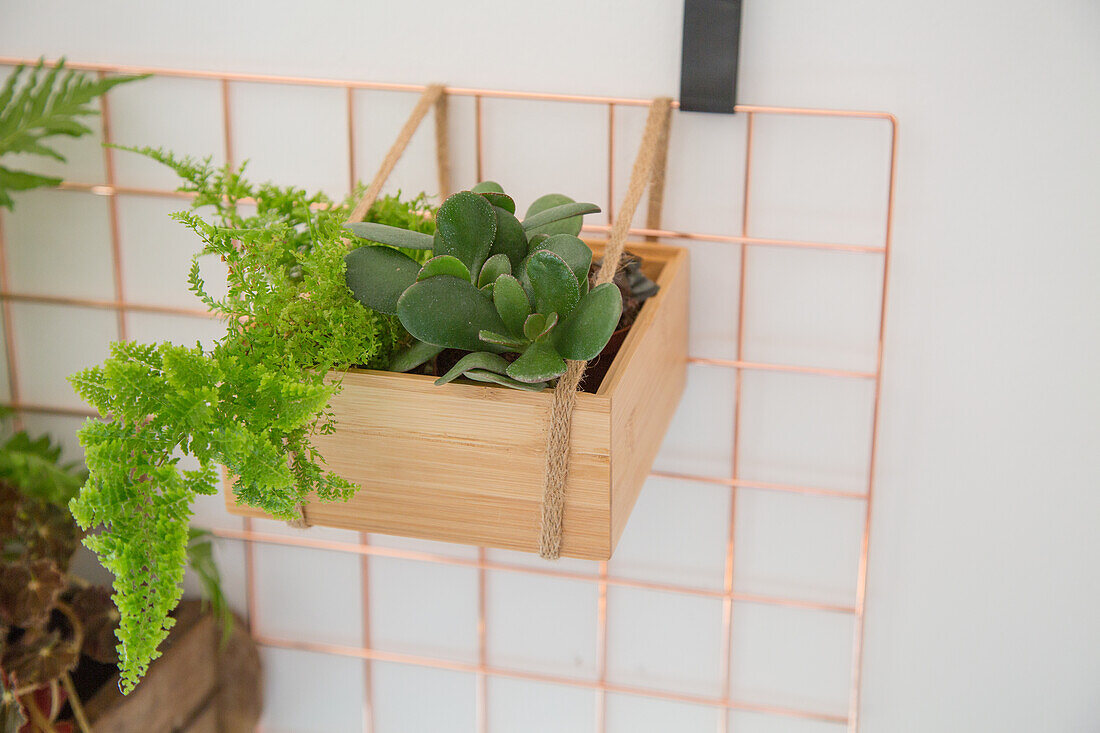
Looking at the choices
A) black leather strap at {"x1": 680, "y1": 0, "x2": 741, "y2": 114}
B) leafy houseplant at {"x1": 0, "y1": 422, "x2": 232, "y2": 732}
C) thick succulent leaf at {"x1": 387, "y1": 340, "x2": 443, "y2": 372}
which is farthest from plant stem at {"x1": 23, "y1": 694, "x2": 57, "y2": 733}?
black leather strap at {"x1": 680, "y1": 0, "x2": 741, "y2": 114}

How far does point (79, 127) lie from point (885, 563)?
904mm

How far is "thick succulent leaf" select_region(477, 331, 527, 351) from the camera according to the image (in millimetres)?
641

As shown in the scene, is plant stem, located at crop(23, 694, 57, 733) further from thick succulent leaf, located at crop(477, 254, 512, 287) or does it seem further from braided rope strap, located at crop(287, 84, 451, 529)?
thick succulent leaf, located at crop(477, 254, 512, 287)

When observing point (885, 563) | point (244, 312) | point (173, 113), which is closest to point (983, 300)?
point (885, 563)

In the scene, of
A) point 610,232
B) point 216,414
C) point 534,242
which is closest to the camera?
point 216,414

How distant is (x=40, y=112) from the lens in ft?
3.26

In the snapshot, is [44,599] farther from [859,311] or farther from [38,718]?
[859,311]

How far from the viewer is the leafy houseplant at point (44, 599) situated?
957 mm

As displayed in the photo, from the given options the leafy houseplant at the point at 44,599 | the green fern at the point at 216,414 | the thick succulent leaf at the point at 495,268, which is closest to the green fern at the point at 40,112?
the leafy houseplant at the point at 44,599

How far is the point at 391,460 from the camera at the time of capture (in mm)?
717

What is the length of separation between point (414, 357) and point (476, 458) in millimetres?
83

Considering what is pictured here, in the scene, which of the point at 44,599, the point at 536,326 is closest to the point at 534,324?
the point at 536,326

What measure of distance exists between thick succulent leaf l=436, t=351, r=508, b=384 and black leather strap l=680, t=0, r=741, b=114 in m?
0.37

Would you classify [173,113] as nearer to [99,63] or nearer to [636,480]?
[99,63]
